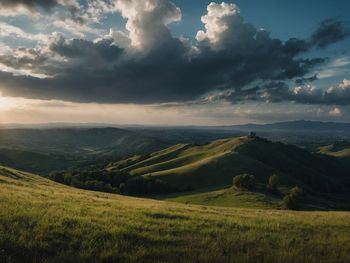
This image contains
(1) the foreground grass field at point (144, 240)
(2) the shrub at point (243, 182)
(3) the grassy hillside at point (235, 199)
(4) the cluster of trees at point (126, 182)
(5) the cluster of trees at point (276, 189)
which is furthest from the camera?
(4) the cluster of trees at point (126, 182)

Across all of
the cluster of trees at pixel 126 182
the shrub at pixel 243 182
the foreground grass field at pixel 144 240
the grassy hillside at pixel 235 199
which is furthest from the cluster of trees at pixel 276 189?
the foreground grass field at pixel 144 240

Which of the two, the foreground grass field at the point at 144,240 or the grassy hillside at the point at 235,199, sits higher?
the foreground grass field at the point at 144,240

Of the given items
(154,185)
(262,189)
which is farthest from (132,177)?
(262,189)

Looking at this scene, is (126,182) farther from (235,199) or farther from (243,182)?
(235,199)

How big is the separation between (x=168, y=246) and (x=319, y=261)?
6115 millimetres

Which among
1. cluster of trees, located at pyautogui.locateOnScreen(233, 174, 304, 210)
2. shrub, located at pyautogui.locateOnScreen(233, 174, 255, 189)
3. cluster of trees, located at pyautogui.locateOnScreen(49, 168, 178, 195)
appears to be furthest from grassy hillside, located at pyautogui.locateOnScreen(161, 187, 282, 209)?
cluster of trees, located at pyautogui.locateOnScreen(49, 168, 178, 195)

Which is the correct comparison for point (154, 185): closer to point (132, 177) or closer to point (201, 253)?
point (132, 177)

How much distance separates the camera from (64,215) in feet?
57.5

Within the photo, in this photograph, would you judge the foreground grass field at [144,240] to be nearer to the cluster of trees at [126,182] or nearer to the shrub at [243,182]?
the shrub at [243,182]

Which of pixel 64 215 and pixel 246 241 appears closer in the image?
pixel 246 241

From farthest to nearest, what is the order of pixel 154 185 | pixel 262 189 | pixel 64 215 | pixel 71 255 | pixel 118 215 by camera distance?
pixel 154 185, pixel 262 189, pixel 118 215, pixel 64 215, pixel 71 255

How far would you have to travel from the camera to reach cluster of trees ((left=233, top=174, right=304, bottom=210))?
348 ft

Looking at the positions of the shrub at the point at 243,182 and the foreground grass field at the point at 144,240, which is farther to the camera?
the shrub at the point at 243,182

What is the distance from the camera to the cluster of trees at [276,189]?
106125 mm
